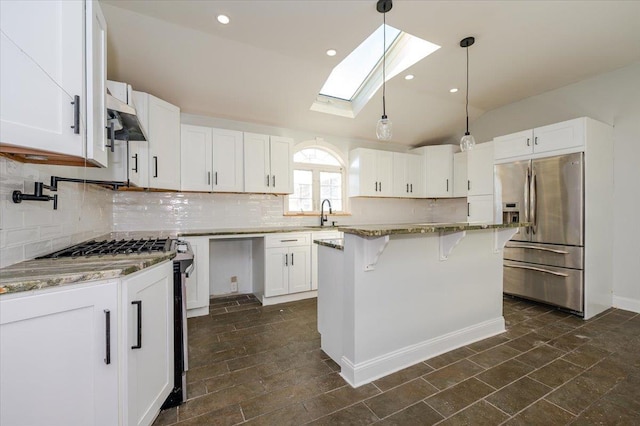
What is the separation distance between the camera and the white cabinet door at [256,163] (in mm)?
3609

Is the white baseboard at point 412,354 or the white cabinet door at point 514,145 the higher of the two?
the white cabinet door at point 514,145

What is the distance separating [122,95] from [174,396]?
228 centimetres

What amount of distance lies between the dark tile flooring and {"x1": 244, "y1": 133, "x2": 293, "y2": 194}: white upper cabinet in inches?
71.8

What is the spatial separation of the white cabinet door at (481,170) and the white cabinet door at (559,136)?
832mm

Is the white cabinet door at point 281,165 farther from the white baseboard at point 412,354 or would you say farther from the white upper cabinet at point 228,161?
the white baseboard at point 412,354

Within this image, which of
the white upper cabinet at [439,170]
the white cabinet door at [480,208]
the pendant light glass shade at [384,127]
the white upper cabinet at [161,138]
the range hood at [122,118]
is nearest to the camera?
the range hood at [122,118]

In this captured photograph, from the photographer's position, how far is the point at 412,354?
2135mm

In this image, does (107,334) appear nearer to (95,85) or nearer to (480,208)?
(95,85)

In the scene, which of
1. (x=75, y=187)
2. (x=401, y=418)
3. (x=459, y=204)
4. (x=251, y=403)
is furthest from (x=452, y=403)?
(x=459, y=204)

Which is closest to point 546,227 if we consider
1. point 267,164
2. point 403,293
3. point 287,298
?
point 403,293

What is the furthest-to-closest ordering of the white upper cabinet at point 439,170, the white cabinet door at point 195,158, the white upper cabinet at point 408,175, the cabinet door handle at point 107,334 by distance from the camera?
the white upper cabinet at point 439,170 → the white upper cabinet at point 408,175 → the white cabinet door at point 195,158 → the cabinet door handle at point 107,334

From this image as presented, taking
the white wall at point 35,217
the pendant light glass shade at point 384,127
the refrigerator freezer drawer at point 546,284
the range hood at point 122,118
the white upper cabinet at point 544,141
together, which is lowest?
the refrigerator freezer drawer at point 546,284

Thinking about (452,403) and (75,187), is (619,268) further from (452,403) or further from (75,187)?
(75,187)

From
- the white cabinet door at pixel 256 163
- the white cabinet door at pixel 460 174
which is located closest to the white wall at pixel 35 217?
the white cabinet door at pixel 256 163
